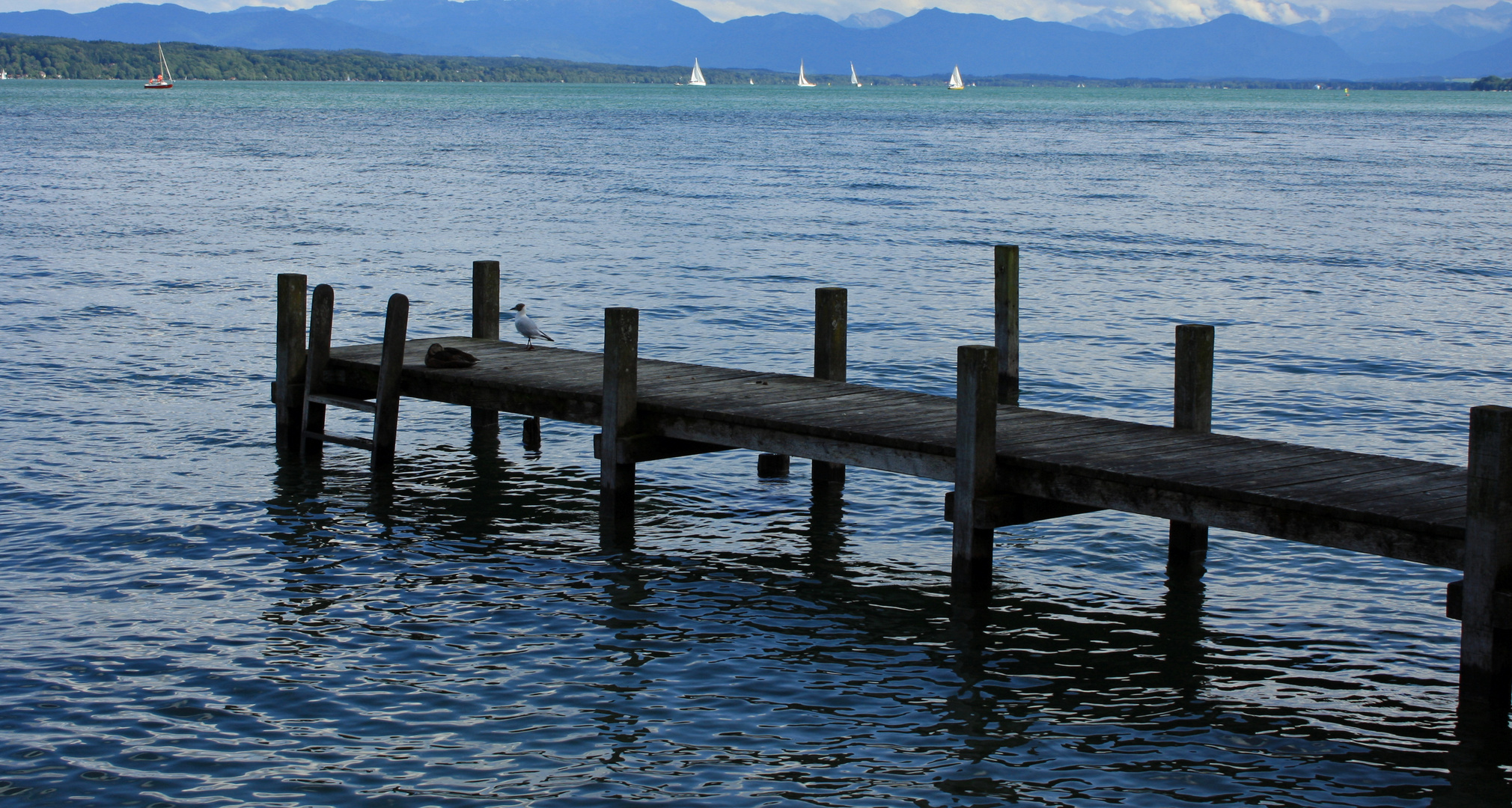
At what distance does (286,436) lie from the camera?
15.1 m

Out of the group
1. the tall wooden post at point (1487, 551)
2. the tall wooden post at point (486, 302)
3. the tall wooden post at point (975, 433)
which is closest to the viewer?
the tall wooden post at point (1487, 551)

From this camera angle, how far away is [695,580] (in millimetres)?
11633

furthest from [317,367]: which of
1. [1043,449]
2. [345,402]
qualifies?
[1043,449]

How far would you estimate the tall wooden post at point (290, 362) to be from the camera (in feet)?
47.5

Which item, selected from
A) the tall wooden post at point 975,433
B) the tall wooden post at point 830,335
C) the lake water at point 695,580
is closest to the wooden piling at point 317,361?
the lake water at point 695,580

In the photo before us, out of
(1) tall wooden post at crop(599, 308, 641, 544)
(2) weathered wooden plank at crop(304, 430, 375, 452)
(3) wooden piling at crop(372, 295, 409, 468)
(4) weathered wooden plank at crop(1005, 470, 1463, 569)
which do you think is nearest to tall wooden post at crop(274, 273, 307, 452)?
(2) weathered wooden plank at crop(304, 430, 375, 452)

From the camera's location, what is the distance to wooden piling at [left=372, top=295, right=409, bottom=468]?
45.2 ft

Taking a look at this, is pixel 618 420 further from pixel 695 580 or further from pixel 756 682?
pixel 756 682

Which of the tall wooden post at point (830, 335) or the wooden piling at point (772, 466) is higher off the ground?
the tall wooden post at point (830, 335)

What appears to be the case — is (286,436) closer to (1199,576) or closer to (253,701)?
(253,701)

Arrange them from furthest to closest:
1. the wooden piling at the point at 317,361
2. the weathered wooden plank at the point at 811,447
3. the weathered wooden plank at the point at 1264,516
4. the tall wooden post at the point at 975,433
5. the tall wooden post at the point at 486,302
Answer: the tall wooden post at the point at 486,302, the wooden piling at the point at 317,361, the weathered wooden plank at the point at 811,447, the tall wooden post at the point at 975,433, the weathered wooden plank at the point at 1264,516

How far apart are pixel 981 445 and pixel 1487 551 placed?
3.28 metres

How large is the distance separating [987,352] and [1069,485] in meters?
1.08

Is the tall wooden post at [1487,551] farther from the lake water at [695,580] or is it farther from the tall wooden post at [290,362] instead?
the tall wooden post at [290,362]
